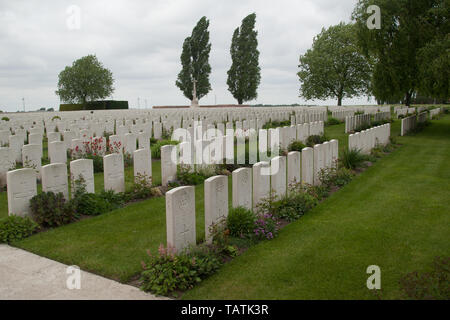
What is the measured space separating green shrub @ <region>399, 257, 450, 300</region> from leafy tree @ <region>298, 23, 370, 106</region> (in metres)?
46.3

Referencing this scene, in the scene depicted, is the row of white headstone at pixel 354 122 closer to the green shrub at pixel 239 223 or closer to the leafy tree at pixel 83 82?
the green shrub at pixel 239 223

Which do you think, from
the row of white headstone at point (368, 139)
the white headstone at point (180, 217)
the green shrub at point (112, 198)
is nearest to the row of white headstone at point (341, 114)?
the row of white headstone at point (368, 139)

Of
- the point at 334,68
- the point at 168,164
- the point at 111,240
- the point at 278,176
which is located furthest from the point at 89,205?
the point at 334,68

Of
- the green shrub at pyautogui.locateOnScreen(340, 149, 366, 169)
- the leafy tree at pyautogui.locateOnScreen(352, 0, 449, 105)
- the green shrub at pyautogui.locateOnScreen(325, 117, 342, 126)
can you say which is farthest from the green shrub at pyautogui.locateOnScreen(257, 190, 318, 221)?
the green shrub at pyautogui.locateOnScreen(325, 117, 342, 126)

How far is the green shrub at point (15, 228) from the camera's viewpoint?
5379 millimetres

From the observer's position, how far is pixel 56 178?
6301 millimetres

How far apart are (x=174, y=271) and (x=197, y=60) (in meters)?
50.8

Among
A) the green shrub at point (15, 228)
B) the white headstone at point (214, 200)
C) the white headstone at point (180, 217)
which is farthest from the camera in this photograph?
the green shrub at point (15, 228)

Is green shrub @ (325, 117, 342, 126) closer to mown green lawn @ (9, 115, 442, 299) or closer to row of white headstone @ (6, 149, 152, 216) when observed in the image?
mown green lawn @ (9, 115, 442, 299)

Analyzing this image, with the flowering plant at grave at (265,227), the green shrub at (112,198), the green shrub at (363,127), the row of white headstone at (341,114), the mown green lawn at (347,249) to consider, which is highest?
the row of white headstone at (341,114)

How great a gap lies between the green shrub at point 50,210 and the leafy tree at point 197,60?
47.4 meters

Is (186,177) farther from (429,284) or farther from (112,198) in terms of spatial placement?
(429,284)

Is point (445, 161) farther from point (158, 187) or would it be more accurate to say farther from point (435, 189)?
point (158, 187)
